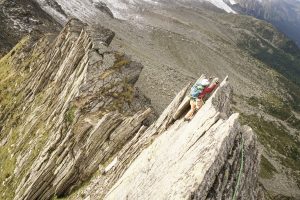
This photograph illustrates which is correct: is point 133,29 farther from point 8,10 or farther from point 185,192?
point 185,192

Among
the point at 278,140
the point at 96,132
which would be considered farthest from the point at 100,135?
the point at 278,140

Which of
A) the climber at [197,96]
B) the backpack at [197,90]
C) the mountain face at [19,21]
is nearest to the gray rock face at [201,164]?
the climber at [197,96]

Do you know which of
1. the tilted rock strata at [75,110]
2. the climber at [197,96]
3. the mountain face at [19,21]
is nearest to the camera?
the climber at [197,96]

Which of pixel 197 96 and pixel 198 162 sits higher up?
pixel 198 162

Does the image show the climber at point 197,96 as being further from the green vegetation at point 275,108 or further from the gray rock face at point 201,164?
the green vegetation at point 275,108

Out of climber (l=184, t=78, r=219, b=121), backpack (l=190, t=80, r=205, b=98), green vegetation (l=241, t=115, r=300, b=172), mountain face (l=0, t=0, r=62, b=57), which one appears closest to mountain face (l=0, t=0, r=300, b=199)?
climber (l=184, t=78, r=219, b=121)

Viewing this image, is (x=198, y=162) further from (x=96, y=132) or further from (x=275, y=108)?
(x=275, y=108)

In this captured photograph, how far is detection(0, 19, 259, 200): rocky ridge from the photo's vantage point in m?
20.3

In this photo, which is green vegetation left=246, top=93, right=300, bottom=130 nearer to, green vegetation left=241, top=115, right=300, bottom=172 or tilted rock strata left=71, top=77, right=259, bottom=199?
green vegetation left=241, top=115, right=300, bottom=172

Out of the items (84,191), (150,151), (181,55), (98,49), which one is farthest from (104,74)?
(181,55)

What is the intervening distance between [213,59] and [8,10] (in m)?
120

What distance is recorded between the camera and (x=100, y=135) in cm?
3288

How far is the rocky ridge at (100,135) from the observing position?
66.5ft

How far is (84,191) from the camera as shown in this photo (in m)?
29.3
